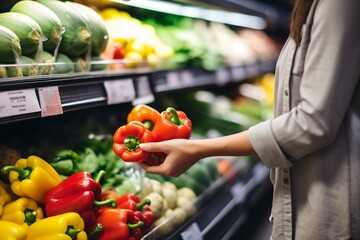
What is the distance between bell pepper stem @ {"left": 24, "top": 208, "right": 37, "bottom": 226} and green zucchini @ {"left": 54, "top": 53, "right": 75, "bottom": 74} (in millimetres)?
499

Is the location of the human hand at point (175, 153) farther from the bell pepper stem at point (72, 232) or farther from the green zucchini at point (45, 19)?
the green zucchini at point (45, 19)

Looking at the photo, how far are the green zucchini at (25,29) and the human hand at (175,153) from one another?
52 cm

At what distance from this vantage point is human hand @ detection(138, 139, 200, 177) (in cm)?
138

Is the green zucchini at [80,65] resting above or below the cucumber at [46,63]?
below

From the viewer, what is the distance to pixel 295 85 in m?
1.37

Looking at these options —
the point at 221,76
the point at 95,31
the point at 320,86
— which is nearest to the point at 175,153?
the point at 320,86

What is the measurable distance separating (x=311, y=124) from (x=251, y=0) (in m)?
2.95

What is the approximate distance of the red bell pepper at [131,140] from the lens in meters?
1.43

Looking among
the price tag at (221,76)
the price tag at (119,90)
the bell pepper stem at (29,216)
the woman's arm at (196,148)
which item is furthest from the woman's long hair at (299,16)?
the price tag at (221,76)

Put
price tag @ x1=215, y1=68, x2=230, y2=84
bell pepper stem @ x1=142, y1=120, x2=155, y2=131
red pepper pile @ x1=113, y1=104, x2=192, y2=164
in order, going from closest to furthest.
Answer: red pepper pile @ x1=113, y1=104, x2=192, y2=164 → bell pepper stem @ x1=142, y1=120, x2=155, y2=131 → price tag @ x1=215, y1=68, x2=230, y2=84

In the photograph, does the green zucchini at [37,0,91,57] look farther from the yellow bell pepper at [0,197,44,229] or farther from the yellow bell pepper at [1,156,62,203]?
the yellow bell pepper at [0,197,44,229]

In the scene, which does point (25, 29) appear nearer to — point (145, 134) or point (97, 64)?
point (97, 64)

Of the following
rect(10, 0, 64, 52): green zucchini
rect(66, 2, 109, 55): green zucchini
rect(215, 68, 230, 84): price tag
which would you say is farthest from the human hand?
rect(215, 68, 230, 84): price tag

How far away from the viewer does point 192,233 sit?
195 cm
